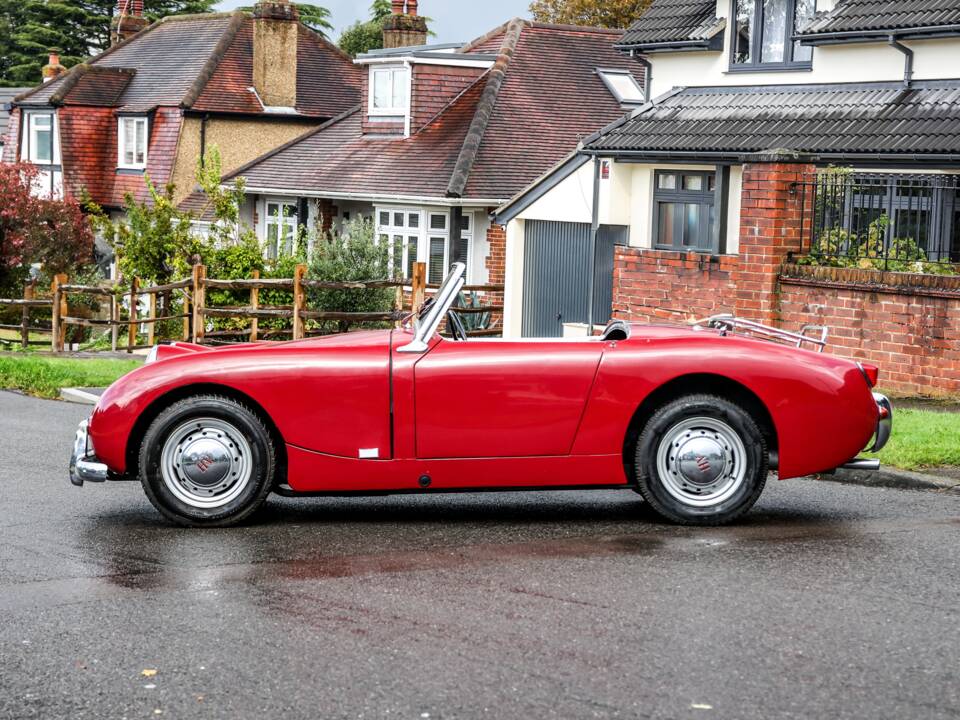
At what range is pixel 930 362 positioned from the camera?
46.7 feet

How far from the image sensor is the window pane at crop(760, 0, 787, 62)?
23.0 m

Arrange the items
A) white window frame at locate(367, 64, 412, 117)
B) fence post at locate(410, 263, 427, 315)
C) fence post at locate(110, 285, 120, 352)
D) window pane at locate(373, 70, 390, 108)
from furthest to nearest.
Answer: window pane at locate(373, 70, 390, 108)
white window frame at locate(367, 64, 412, 117)
fence post at locate(110, 285, 120, 352)
fence post at locate(410, 263, 427, 315)

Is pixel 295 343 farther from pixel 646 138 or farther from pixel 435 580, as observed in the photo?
pixel 646 138

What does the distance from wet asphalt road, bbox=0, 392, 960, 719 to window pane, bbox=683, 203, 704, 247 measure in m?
15.7

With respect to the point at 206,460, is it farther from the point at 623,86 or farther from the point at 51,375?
the point at 623,86

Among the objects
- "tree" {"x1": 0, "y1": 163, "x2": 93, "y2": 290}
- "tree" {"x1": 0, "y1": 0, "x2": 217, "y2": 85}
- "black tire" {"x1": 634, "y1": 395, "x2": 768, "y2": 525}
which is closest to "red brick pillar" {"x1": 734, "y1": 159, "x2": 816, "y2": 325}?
"black tire" {"x1": 634, "y1": 395, "x2": 768, "y2": 525}

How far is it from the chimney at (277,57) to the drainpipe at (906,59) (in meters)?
23.1

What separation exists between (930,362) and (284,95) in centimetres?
2972

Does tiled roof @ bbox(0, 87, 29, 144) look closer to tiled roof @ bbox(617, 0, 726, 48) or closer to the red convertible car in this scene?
tiled roof @ bbox(617, 0, 726, 48)

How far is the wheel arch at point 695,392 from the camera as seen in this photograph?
7.75 m

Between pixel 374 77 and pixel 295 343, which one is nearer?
pixel 295 343

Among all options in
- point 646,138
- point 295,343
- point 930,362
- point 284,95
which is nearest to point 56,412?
point 295,343

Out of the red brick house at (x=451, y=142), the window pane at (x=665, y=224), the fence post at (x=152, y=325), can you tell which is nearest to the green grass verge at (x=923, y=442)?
the window pane at (x=665, y=224)

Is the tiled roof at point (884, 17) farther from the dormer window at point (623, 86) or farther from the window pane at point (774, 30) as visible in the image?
the dormer window at point (623, 86)
